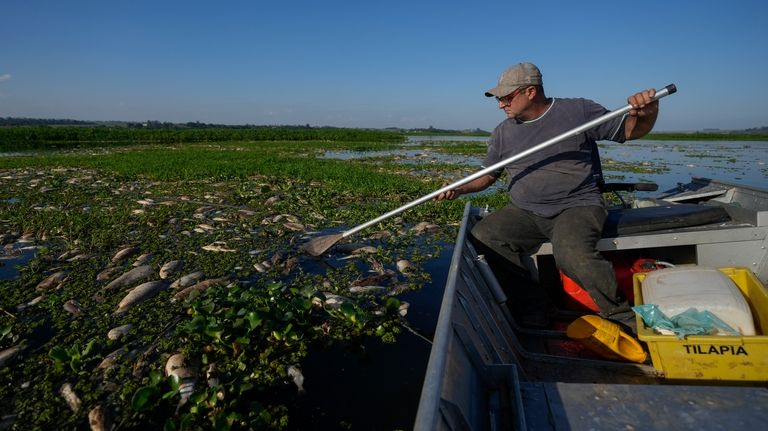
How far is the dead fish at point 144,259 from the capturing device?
5.65 m

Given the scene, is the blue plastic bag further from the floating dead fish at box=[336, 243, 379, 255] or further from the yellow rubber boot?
the floating dead fish at box=[336, 243, 379, 255]

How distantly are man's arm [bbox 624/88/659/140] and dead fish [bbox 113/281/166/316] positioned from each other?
500cm

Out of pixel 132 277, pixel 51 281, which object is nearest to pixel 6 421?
pixel 132 277

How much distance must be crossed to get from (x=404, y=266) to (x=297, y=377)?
2.62 m

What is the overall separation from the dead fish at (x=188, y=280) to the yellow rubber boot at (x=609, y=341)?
4.16 metres

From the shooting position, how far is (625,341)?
3014mm

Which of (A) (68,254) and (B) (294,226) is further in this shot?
(B) (294,226)

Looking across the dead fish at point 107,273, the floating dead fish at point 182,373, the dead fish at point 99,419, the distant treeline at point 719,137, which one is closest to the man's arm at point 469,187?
the floating dead fish at point 182,373

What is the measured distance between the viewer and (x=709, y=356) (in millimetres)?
2520

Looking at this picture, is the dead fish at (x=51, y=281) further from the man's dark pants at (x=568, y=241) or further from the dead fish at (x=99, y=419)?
the man's dark pants at (x=568, y=241)

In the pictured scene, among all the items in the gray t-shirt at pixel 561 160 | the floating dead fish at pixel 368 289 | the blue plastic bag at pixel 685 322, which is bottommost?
the floating dead fish at pixel 368 289

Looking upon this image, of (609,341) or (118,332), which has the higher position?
(609,341)

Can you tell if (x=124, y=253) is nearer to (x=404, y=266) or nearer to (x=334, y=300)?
(x=334, y=300)

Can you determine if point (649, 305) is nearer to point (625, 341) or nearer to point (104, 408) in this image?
point (625, 341)
